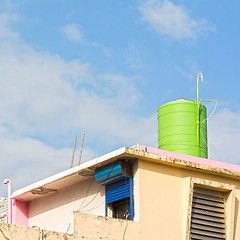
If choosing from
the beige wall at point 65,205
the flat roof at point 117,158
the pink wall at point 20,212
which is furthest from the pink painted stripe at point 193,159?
the pink wall at point 20,212

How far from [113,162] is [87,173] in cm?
115

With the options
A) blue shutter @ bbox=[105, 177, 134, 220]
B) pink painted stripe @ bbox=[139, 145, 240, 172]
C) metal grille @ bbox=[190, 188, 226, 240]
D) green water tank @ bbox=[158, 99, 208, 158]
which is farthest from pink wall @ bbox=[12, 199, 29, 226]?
metal grille @ bbox=[190, 188, 226, 240]

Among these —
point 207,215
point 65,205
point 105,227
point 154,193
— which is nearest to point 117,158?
point 154,193

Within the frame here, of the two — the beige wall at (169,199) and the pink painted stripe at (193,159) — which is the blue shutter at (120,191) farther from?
the pink painted stripe at (193,159)

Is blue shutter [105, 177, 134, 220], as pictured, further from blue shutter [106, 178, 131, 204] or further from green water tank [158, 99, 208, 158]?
green water tank [158, 99, 208, 158]

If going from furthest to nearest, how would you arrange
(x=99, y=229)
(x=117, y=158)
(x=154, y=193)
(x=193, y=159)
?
(x=193, y=159) → (x=154, y=193) → (x=117, y=158) → (x=99, y=229)

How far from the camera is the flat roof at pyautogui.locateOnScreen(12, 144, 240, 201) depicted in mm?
17734

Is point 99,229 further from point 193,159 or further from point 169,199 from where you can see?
point 193,159

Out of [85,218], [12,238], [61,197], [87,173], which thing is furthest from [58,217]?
[12,238]

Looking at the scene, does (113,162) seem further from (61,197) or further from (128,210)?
(61,197)

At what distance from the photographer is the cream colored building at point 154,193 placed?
58.1 feet

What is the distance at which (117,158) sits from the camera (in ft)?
58.2

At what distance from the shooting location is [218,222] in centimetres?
1898

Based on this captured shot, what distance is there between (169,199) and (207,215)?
1.38 m
